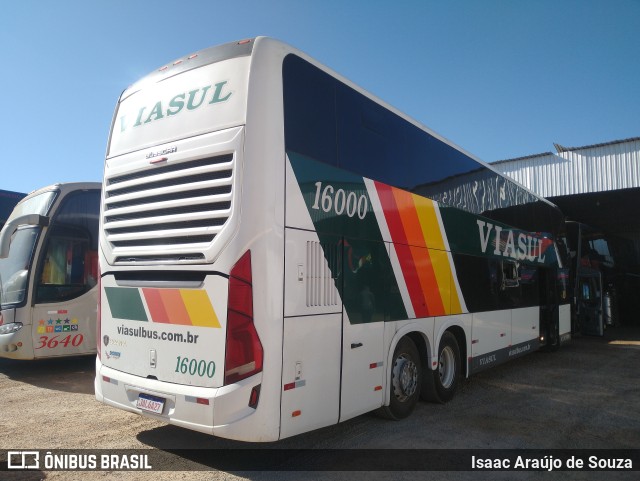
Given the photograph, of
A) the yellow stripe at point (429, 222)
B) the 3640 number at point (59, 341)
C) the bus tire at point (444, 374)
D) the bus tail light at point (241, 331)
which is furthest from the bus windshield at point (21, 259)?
the bus tire at point (444, 374)

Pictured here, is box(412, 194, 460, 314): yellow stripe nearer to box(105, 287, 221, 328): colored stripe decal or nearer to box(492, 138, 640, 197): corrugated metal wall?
box(105, 287, 221, 328): colored stripe decal

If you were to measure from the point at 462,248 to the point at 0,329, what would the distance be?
7.70m

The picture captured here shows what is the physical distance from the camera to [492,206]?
29.4 ft

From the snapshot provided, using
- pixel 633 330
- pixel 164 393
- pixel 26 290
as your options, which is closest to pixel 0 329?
pixel 26 290

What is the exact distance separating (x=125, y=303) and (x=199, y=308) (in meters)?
1.15

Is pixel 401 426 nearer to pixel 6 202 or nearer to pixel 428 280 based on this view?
pixel 428 280

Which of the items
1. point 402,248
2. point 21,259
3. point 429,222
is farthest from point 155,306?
point 21,259

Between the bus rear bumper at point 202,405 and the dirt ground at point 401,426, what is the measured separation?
22.7 inches

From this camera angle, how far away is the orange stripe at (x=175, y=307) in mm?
4402

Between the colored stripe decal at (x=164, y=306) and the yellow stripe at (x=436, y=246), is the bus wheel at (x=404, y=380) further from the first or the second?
the colored stripe decal at (x=164, y=306)

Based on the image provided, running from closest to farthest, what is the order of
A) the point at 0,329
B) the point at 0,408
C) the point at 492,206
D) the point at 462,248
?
the point at 0,408, the point at 462,248, the point at 0,329, the point at 492,206

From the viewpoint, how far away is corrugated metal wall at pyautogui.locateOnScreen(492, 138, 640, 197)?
16844mm

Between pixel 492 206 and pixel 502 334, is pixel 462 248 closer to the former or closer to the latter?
pixel 492 206

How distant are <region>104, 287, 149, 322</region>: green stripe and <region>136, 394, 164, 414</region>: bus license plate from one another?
2.35 ft
